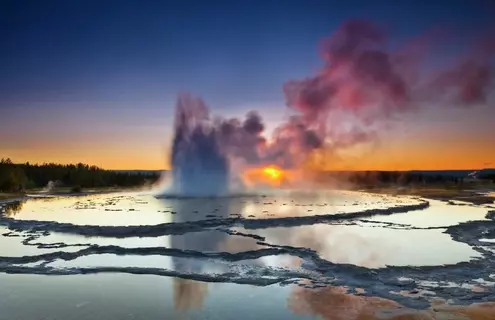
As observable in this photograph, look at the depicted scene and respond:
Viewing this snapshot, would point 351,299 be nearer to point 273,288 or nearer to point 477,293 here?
point 273,288

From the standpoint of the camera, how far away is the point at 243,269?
11117 mm

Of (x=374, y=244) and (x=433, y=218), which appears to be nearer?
(x=374, y=244)

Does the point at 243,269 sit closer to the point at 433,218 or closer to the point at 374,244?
the point at 374,244

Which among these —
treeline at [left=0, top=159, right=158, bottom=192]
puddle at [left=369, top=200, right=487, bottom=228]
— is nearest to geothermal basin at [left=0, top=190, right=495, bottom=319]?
puddle at [left=369, top=200, right=487, bottom=228]

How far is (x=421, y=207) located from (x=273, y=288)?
22683mm

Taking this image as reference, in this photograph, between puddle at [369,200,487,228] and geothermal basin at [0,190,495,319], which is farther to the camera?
puddle at [369,200,487,228]

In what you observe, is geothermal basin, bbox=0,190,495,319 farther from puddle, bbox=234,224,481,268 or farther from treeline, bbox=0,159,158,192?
treeline, bbox=0,159,158,192

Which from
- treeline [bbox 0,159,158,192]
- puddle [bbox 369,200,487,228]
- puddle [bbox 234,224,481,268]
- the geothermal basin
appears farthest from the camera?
treeline [bbox 0,159,158,192]

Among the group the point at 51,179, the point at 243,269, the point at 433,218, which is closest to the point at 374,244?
the point at 243,269

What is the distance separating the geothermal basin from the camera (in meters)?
8.16

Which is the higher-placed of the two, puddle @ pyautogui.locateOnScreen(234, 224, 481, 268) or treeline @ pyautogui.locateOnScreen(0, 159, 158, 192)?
treeline @ pyautogui.locateOnScreen(0, 159, 158, 192)

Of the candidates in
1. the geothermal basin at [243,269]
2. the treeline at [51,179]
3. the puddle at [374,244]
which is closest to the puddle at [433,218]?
the geothermal basin at [243,269]

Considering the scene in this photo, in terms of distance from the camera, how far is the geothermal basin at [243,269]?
816 centimetres

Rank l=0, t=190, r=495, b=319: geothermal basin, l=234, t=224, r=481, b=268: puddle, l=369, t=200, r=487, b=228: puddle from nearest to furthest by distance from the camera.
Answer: l=0, t=190, r=495, b=319: geothermal basin, l=234, t=224, r=481, b=268: puddle, l=369, t=200, r=487, b=228: puddle
